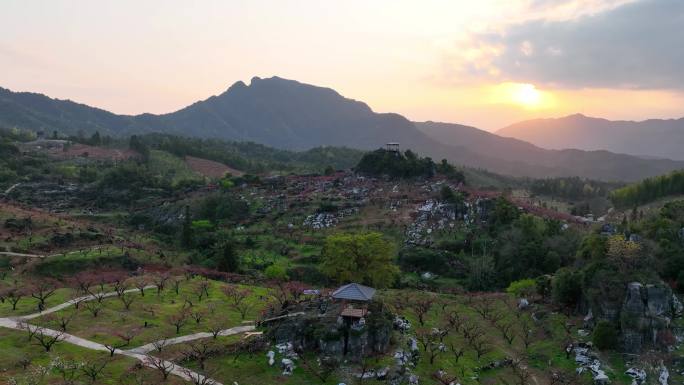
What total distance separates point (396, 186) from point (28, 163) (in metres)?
117

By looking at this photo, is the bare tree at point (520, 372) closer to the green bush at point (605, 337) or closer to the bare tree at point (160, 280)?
the green bush at point (605, 337)

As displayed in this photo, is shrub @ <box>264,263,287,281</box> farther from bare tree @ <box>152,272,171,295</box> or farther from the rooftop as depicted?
the rooftop

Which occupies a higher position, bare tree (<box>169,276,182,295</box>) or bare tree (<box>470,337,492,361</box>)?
bare tree (<box>169,276,182,295</box>)

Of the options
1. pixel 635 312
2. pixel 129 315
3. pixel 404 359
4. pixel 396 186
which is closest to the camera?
pixel 404 359

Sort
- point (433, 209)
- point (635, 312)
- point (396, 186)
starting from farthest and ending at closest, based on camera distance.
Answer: point (396, 186), point (433, 209), point (635, 312)

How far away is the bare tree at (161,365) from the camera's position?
3616 cm

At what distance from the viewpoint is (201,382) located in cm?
3653

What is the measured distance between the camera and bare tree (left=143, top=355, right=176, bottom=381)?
1423 inches

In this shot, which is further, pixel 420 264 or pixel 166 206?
pixel 166 206

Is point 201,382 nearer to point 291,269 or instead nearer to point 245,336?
point 245,336

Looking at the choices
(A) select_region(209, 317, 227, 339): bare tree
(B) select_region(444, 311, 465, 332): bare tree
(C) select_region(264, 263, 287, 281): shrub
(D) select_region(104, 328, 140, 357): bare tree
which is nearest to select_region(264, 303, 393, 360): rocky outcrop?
(A) select_region(209, 317, 227, 339): bare tree

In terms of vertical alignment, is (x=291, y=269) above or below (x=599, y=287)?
below

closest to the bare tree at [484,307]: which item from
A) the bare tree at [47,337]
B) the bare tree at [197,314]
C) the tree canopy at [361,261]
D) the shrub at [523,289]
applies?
the shrub at [523,289]

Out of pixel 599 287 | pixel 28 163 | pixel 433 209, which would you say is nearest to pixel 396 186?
pixel 433 209
